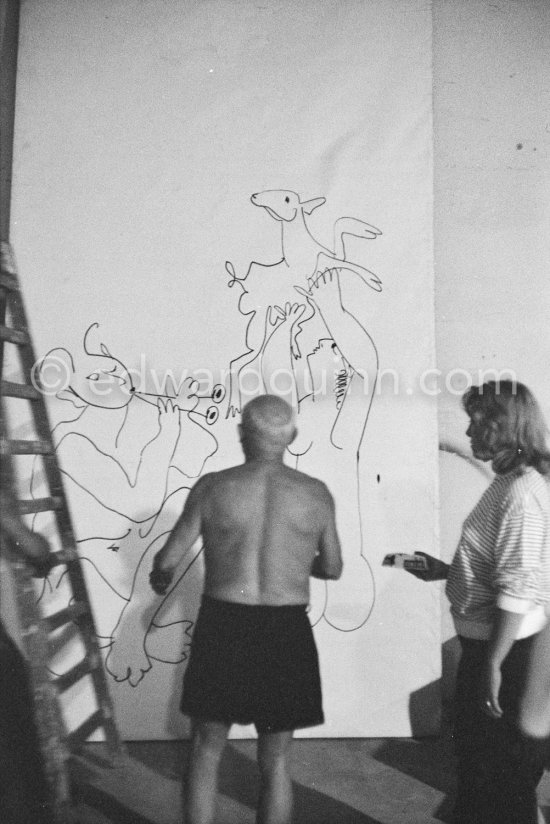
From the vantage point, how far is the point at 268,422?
200cm

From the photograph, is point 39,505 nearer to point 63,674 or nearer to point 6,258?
point 63,674

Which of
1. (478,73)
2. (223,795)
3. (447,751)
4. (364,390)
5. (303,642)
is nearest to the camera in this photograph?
(303,642)

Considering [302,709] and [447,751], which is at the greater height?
[302,709]

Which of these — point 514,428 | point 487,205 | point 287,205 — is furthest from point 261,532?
point 487,205

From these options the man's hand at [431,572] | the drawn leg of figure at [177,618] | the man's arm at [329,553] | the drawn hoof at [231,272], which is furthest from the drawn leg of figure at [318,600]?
the drawn hoof at [231,272]

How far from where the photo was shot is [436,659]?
Answer: 9.18 feet

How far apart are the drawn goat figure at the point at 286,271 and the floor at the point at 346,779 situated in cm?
139

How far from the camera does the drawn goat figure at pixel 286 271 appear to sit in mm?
2881

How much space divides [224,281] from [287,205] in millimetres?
430

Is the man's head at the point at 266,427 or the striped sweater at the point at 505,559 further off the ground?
the man's head at the point at 266,427

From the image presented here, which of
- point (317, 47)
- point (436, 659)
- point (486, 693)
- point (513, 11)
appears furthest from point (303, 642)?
point (513, 11)

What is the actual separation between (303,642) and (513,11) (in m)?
2.94

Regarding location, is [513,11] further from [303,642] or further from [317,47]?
[303,642]

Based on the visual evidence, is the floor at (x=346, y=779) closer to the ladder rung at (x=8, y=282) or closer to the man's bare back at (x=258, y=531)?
the man's bare back at (x=258, y=531)
